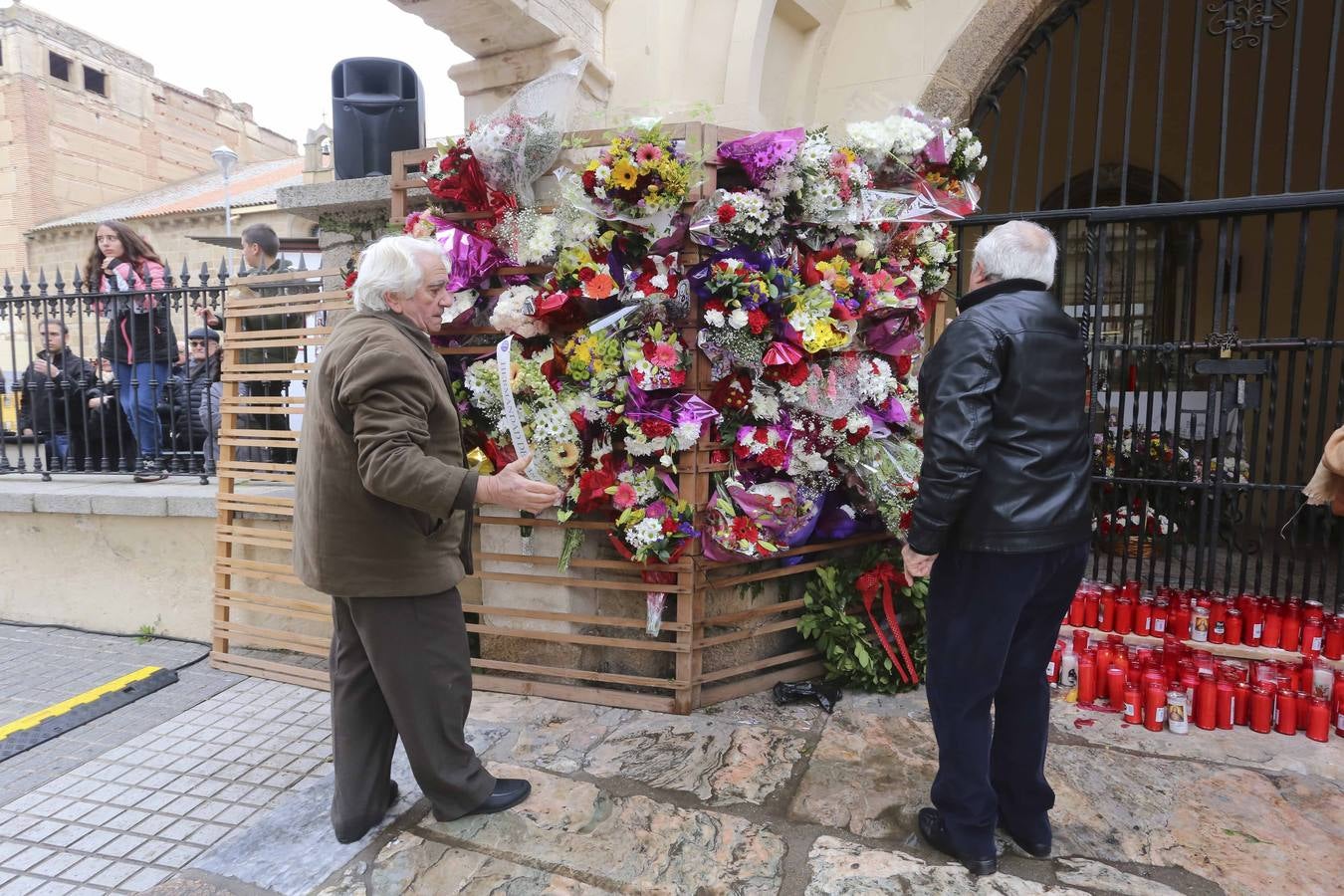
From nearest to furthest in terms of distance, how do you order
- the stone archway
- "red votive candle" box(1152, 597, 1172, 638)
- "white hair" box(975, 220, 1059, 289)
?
"white hair" box(975, 220, 1059, 289) → "red votive candle" box(1152, 597, 1172, 638) → the stone archway

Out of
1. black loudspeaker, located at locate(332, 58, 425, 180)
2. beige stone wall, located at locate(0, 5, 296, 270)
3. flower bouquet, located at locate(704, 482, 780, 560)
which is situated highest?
beige stone wall, located at locate(0, 5, 296, 270)

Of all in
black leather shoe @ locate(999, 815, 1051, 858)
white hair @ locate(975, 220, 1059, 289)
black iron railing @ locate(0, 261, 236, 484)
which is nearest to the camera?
white hair @ locate(975, 220, 1059, 289)

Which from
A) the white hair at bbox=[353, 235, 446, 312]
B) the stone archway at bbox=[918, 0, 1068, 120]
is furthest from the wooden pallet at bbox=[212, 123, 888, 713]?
the stone archway at bbox=[918, 0, 1068, 120]

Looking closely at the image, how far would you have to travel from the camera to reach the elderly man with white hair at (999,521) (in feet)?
7.43

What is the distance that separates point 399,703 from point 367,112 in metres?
3.64

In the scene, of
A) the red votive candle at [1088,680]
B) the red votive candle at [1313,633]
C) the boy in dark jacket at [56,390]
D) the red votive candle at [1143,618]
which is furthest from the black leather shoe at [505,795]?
the boy in dark jacket at [56,390]

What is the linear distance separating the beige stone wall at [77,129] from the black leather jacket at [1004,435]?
37.0 meters

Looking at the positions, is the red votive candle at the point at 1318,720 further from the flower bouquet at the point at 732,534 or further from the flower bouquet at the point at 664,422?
the flower bouquet at the point at 664,422

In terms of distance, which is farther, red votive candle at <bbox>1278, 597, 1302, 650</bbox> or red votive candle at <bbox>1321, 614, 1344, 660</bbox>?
red votive candle at <bbox>1278, 597, 1302, 650</bbox>

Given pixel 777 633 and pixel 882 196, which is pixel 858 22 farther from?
pixel 777 633

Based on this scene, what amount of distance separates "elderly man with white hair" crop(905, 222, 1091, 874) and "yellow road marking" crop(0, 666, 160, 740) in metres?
4.07

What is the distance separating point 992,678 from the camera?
234 centimetres

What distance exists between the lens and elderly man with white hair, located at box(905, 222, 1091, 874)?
2264 millimetres

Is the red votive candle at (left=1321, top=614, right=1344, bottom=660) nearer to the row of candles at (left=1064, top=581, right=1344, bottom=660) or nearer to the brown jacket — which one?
the row of candles at (left=1064, top=581, right=1344, bottom=660)
